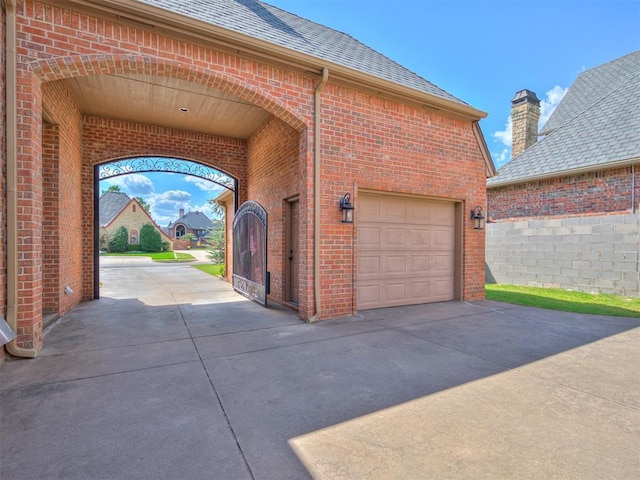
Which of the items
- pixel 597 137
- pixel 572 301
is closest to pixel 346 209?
pixel 572 301

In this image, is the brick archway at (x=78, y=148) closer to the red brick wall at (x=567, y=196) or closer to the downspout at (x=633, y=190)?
the red brick wall at (x=567, y=196)

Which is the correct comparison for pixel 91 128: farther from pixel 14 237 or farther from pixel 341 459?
pixel 341 459

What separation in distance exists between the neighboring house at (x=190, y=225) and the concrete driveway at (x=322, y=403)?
56337 mm

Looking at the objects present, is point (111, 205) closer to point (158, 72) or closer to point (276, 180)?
point (276, 180)

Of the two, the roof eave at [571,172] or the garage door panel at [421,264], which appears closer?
the garage door panel at [421,264]

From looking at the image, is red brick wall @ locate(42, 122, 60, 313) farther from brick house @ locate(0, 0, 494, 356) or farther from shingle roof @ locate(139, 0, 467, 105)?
shingle roof @ locate(139, 0, 467, 105)

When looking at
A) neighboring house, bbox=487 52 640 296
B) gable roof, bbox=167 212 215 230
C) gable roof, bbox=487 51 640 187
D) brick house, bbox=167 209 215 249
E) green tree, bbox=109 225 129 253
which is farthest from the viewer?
gable roof, bbox=167 212 215 230

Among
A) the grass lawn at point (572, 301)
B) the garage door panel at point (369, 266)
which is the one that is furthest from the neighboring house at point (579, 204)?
the garage door panel at point (369, 266)

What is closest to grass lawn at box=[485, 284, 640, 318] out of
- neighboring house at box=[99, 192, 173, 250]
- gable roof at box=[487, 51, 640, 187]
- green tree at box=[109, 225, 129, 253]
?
gable roof at box=[487, 51, 640, 187]

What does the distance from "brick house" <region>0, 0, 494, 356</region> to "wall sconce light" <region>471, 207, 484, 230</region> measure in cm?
16

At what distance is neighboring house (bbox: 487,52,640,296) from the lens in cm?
831

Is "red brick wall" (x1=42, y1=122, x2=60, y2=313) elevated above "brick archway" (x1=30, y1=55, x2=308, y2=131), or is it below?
below

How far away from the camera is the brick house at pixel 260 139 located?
3.75 m

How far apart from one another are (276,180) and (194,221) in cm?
5798
